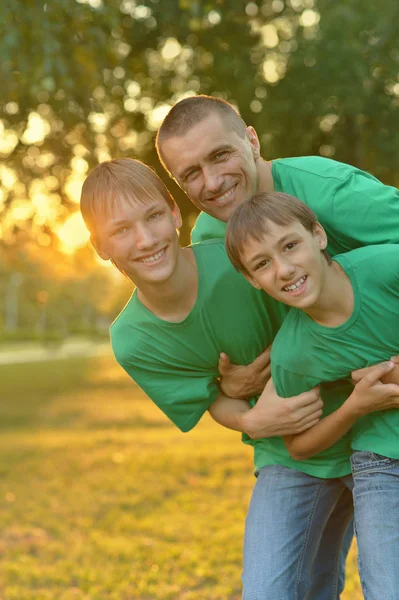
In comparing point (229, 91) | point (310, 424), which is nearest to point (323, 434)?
point (310, 424)

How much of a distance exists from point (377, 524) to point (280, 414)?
0.57m

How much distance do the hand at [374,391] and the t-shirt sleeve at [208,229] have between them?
997mm

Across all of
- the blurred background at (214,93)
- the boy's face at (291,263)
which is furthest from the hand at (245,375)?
the blurred background at (214,93)

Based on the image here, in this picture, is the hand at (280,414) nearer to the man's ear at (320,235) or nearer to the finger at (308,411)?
the finger at (308,411)

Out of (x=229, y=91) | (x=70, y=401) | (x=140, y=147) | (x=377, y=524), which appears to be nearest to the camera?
(x=377, y=524)

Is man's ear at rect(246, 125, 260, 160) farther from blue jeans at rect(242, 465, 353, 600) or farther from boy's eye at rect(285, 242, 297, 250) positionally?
blue jeans at rect(242, 465, 353, 600)

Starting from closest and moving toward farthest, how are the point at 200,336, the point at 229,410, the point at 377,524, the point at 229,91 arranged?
1. the point at 377,524
2. the point at 200,336
3. the point at 229,410
4. the point at 229,91

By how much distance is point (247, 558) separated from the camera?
10.8ft

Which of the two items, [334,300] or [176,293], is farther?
[176,293]

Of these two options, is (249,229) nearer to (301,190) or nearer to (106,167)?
(301,190)

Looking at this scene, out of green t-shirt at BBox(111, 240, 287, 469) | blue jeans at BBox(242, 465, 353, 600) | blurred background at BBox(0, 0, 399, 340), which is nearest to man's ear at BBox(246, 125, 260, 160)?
green t-shirt at BBox(111, 240, 287, 469)

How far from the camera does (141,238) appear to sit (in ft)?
11.0

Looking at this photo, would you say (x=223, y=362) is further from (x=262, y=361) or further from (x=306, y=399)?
(x=306, y=399)

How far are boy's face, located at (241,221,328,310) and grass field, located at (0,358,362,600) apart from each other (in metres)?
3.42
